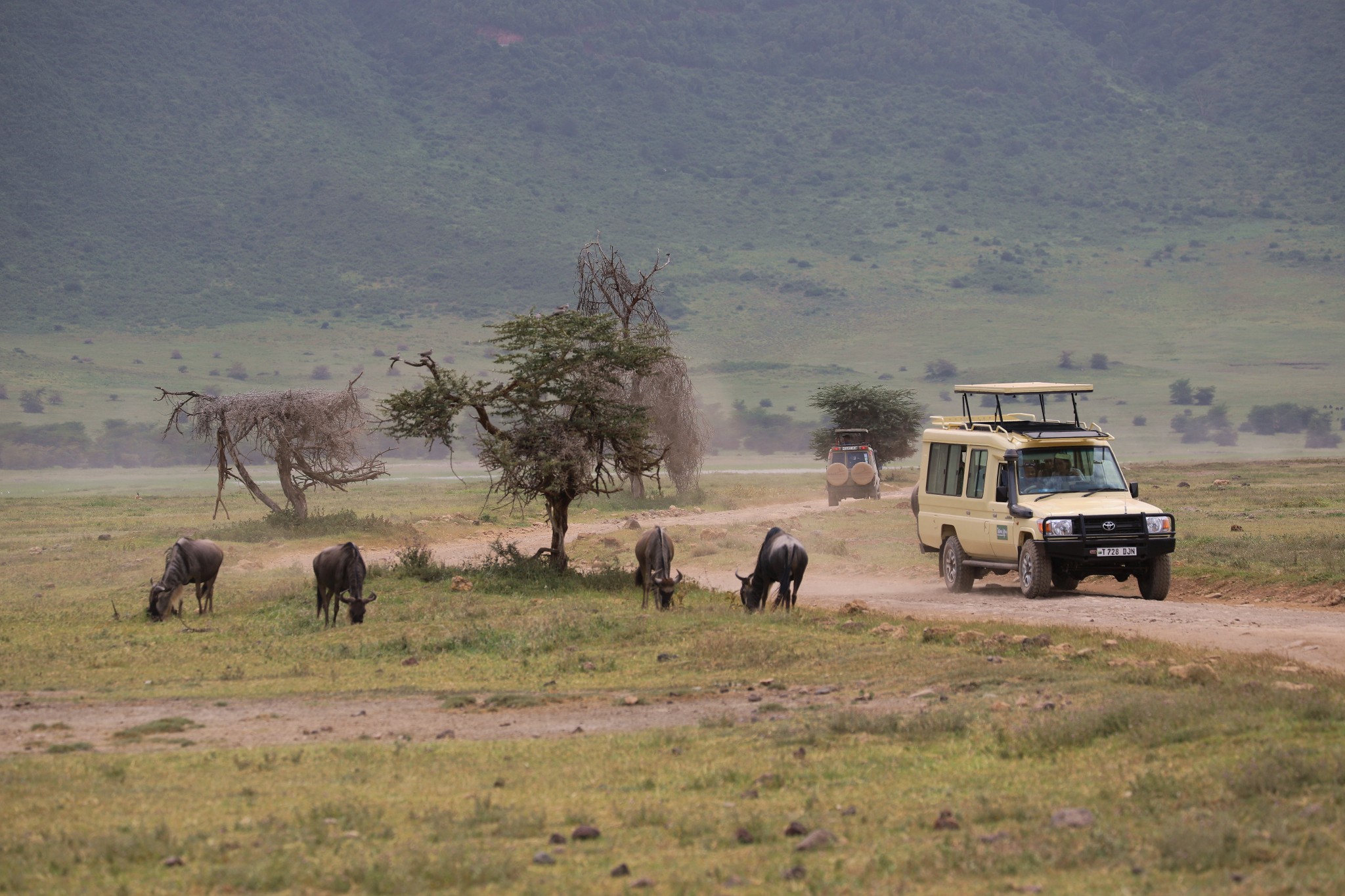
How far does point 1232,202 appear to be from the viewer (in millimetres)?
183125

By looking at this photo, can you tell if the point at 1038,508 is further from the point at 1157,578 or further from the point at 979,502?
the point at 1157,578

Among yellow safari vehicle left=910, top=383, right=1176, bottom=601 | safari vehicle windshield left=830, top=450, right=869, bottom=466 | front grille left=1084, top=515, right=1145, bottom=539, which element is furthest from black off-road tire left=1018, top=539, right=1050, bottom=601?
safari vehicle windshield left=830, top=450, right=869, bottom=466

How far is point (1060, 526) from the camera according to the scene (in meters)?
20.1

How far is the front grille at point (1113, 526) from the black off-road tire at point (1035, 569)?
71cm

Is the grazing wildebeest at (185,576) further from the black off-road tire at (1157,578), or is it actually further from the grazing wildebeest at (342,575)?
the black off-road tire at (1157,578)

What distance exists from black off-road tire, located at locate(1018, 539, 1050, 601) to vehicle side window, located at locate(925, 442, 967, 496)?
2312 millimetres

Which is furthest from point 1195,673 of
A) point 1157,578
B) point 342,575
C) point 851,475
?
point 851,475

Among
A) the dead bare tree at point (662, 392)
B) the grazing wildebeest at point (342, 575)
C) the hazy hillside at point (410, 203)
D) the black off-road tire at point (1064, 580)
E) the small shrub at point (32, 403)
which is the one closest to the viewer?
the grazing wildebeest at point (342, 575)

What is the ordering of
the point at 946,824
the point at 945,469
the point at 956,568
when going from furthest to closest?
the point at 945,469, the point at 956,568, the point at 946,824

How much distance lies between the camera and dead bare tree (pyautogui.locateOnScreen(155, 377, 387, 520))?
37438mm

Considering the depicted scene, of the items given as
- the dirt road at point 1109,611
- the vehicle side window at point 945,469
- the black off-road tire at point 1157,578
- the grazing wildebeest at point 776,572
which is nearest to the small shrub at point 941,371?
the dirt road at point 1109,611

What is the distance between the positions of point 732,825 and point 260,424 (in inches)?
1219

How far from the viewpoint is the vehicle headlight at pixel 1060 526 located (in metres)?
20.0

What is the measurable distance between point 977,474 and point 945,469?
1.28m
